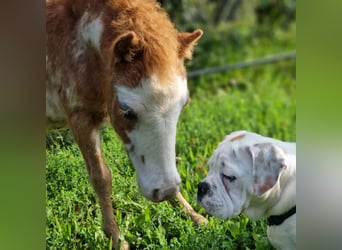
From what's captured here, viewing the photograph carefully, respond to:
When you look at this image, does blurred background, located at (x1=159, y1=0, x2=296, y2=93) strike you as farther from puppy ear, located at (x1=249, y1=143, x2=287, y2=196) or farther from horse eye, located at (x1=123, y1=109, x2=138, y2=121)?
horse eye, located at (x1=123, y1=109, x2=138, y2=121)

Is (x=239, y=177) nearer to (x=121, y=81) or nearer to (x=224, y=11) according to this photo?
(x=121, y=81)

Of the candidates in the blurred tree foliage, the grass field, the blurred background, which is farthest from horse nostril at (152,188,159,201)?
the blurred background

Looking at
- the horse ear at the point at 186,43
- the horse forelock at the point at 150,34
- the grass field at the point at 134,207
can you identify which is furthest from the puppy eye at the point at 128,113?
the horse ear at the point at 186,43

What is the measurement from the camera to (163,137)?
2.97m

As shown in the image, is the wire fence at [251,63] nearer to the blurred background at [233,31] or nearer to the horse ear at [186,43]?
the blurred background at [233,31]

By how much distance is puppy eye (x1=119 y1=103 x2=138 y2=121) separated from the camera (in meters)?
2.98

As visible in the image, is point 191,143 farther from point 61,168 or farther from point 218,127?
point 61,168

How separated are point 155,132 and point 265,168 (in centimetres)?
63


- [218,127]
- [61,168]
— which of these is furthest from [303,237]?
[218,127]

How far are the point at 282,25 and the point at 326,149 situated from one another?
4.12m

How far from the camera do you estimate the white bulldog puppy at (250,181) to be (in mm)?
3318

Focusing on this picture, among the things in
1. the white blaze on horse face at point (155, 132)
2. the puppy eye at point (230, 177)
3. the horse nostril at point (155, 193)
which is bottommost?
the puppy eye at point (230, 177)

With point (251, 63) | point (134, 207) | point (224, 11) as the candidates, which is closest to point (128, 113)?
point (134, 207)

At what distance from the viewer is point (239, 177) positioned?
3330 mm
